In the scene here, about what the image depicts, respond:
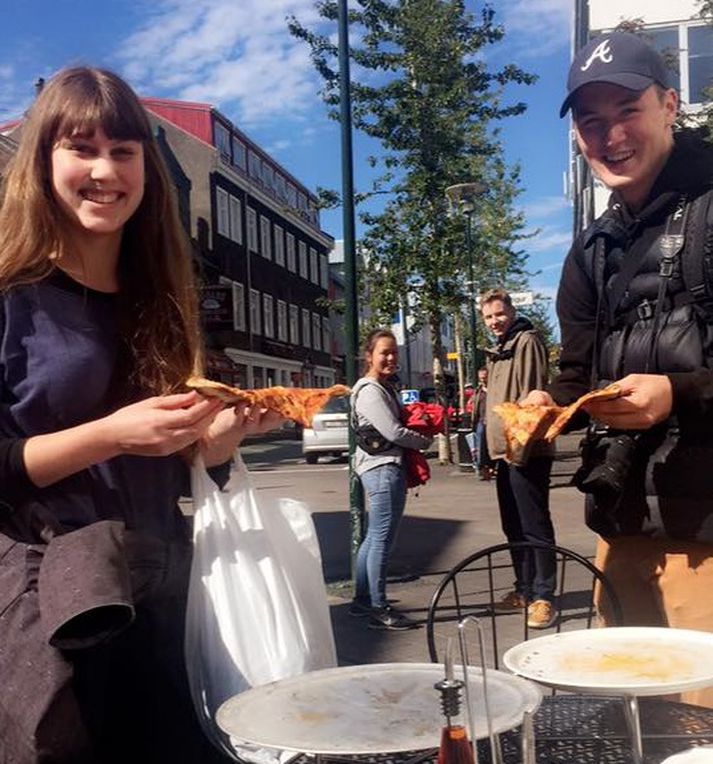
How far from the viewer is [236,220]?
145ft

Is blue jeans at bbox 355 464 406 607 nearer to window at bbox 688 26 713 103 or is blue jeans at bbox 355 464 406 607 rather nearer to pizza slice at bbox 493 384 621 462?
pizza slice at bbox 493 384 621 462

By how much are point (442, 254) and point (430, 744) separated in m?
15.7

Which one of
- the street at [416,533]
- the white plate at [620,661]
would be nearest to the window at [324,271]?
the street at [416,533]

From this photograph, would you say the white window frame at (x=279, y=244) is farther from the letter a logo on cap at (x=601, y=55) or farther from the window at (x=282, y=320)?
the letter a logo on cap at (x=601, y=55)

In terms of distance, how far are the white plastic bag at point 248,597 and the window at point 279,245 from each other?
48437 millimetres

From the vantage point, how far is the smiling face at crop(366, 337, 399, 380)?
6.37 metres

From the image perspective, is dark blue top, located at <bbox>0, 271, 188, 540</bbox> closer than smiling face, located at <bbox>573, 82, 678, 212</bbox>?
Yes

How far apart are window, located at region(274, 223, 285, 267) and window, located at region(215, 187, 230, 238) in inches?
283

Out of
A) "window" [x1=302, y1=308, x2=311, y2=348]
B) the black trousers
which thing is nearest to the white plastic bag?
the black trousers

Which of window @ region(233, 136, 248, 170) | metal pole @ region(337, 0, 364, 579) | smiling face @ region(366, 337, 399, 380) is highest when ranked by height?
window @ region(233, 136, 248, 170)

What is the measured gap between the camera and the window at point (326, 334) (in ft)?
195

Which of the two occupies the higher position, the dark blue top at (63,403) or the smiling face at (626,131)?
the smiling face at (626,131)

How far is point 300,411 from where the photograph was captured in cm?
212

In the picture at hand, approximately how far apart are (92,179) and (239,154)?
148 feet
